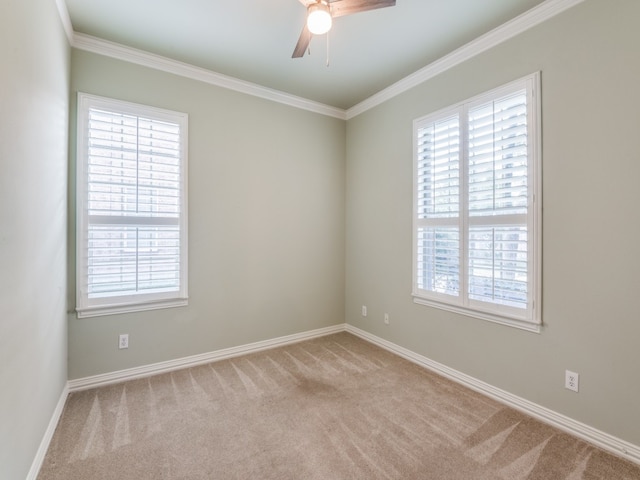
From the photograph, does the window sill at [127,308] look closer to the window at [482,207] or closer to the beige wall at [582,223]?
the window at [482,207]

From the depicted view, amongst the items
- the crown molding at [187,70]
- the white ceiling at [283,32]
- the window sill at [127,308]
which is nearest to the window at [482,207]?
the white ceiling at [283,32]

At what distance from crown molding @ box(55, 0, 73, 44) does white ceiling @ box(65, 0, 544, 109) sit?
4 centimetres

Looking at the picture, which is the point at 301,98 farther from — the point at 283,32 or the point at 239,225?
the point at 239,225

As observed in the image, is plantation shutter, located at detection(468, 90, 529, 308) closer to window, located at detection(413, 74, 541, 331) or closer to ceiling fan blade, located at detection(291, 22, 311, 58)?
window, located at detection(413, 74, 541, 331)

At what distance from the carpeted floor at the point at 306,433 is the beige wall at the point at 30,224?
37cm

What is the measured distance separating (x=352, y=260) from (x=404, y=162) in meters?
1.43

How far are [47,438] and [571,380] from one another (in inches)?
134

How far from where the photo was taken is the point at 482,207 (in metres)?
2.56

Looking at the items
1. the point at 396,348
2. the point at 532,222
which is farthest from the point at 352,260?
the point at 532,222

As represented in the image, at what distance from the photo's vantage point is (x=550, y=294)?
2176mm

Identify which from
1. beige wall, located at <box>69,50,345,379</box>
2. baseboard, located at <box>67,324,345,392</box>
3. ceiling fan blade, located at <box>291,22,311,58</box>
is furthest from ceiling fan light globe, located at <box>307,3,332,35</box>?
baseboard, located at <box>67,324,345,392</box>

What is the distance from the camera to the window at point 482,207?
7.44ft

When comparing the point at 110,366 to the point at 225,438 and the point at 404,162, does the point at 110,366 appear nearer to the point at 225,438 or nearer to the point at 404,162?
the point at 225,438

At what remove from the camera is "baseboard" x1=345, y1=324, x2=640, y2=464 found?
72.8 inches
